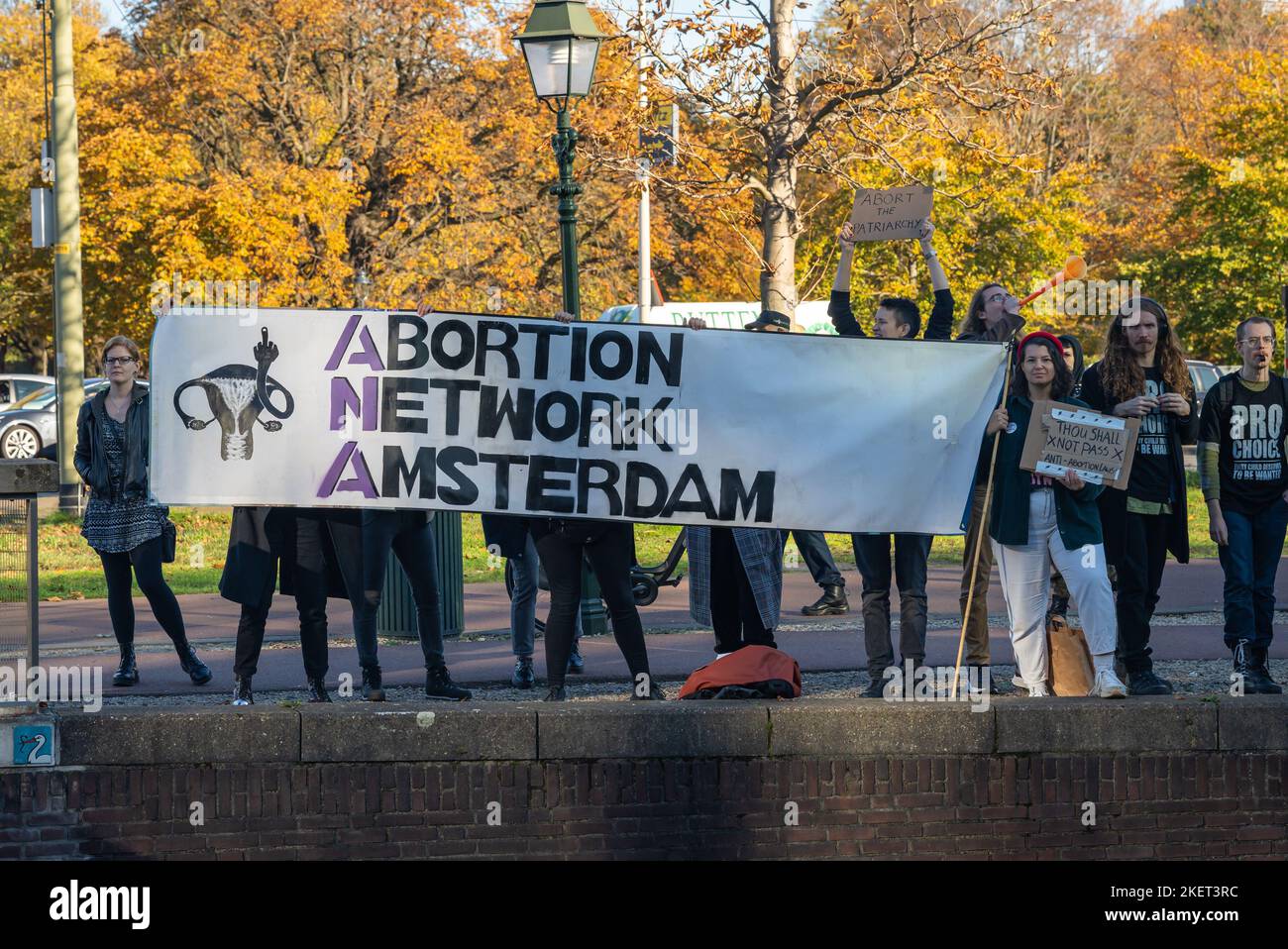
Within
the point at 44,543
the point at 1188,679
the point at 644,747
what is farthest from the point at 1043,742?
the point at 44,543

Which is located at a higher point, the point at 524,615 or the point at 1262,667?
the point at 524,615

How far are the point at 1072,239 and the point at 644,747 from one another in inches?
1171

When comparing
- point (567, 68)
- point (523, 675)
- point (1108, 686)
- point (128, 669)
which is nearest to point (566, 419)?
point (523, 675)

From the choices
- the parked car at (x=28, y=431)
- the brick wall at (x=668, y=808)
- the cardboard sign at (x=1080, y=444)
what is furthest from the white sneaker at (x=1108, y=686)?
the parked car at (x=28, y=431)

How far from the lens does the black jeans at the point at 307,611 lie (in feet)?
24.8

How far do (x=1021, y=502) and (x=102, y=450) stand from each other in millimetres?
4961

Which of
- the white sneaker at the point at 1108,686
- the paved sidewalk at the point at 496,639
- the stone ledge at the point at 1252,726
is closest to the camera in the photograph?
the stone ledge at the point at 1252,726

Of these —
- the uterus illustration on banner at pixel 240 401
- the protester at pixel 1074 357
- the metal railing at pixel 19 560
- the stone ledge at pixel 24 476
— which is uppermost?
the protester at pixel 1074 357

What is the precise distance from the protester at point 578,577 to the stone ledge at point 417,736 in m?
1.04

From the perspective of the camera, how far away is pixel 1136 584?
7.45m

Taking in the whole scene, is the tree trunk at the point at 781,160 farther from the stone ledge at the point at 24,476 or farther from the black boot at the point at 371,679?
the stone ledge at the point at 24,476

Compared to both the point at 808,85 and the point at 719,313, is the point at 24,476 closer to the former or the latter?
the point at 808,85

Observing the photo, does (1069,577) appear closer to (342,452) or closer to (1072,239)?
(342,452)

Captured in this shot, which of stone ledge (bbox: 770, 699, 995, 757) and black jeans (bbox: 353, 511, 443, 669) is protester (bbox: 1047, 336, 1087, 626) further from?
black jeans (bbox: 353, 511, 443, 669)
